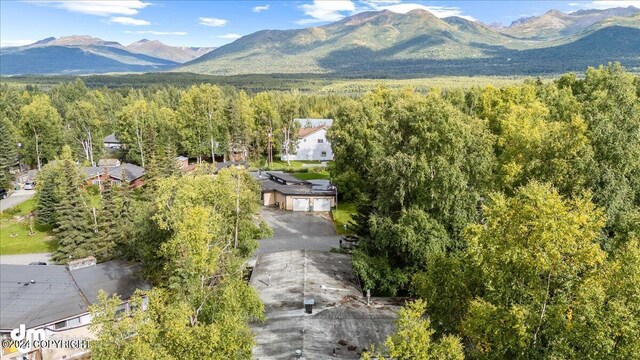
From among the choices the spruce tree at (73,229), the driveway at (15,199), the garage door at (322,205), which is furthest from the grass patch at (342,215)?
the driveway at (15,199)

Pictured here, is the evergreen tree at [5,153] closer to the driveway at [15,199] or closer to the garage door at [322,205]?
the driveway at [15,199]

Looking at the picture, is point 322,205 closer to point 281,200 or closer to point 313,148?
point 281,200

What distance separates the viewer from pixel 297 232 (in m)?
41.8

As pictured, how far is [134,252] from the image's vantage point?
29203 millimetres

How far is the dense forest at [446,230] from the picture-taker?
476 inches

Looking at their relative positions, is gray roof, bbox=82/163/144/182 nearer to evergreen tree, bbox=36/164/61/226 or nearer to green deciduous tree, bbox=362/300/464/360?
evergreen tree, bbox=36/164/61/226

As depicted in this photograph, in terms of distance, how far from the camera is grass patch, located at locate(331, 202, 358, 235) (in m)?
42.6

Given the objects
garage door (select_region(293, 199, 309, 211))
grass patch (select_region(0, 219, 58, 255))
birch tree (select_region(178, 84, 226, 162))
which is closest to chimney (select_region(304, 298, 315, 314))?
garage door (select_region(293, 199, 309, 211))

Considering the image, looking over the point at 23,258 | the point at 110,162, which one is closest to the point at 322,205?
the point at 23,258

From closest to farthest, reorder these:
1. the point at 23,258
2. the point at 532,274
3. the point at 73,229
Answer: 1. the point at 532,274
2. the point at 73,229
3. the point at 23,258

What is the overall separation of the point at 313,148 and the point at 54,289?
182 feet

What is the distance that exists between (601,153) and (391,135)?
1104 cm

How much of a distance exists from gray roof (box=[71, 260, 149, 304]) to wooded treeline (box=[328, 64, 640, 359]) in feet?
43.4

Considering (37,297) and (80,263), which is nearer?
(37,297)
